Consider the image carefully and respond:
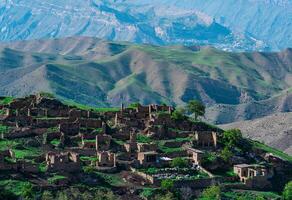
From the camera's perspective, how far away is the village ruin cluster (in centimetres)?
8569

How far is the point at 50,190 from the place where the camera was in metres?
80.6

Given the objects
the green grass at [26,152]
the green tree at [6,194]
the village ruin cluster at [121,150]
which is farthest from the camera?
the green grass at [26,152]

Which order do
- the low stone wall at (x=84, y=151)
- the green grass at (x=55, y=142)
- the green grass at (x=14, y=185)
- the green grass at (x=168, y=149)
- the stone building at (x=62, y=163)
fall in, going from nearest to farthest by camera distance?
the green grass at (x=14, y=185), the stone building at (x=62, y=163), the low stone wall at (x=84, y=151), the green grass at (x=55, y=142), the green grass at (x=168, y=149)

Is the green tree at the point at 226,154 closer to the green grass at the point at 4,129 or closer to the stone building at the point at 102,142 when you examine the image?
the stone building at the point at 102,142

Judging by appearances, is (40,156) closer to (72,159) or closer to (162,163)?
(72,159)

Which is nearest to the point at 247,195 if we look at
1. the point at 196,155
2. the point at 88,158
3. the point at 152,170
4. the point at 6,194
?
the point at 196,155

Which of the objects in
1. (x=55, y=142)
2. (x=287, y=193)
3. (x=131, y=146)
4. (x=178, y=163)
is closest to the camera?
(x=287, y=193)

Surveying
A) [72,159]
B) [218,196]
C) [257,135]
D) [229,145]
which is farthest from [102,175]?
[257,135]

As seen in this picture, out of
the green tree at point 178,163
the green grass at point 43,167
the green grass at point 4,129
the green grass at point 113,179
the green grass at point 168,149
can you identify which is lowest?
the green grass at point 113,179

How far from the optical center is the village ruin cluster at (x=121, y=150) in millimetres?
85688

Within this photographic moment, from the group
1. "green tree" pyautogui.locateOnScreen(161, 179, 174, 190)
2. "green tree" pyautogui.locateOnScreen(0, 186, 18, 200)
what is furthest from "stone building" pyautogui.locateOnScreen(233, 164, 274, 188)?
"green tree" pyautogui.locateOnScreen(0, 186, 18, 200)

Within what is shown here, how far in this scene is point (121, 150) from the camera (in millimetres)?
94625

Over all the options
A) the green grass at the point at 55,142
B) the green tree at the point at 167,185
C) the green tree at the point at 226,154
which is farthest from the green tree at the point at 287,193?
the green grass at the point at 55,142

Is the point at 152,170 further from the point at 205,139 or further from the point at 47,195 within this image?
the point at 47,195
